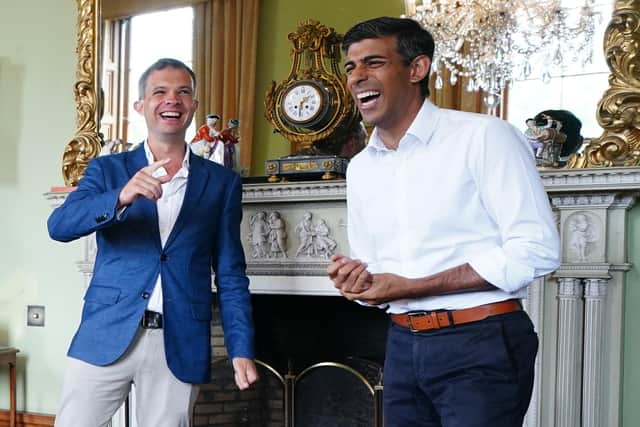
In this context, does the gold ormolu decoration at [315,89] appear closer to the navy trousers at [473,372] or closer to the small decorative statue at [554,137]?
the small decorative statue at [554,137]

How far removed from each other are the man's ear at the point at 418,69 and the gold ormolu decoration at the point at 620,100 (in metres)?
1.06

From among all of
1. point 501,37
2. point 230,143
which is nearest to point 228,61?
point 230,143

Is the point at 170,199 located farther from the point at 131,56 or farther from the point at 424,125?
the point at 131,56

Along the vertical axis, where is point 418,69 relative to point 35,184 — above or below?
above

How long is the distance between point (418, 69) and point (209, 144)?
4.77 feet

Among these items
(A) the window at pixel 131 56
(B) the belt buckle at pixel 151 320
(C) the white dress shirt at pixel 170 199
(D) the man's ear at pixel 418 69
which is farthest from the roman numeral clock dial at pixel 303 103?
(D) the man's ear at pixel 418 69

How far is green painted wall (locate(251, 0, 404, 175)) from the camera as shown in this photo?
9.47 feet

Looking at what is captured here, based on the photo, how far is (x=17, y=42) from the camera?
3.72 meters

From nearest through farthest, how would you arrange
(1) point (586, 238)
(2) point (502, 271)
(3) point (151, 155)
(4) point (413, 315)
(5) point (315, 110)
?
1. (2) point (502, 271)
2. (4) point (413, 315)
3. (3) point (151, 155)
4. (1) point (586, 238)
5. (5) point (315, 110)

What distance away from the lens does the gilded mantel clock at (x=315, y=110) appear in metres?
2.77

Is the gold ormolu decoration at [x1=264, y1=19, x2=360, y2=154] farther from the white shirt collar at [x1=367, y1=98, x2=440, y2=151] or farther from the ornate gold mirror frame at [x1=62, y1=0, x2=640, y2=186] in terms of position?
the white shirt collar at [x1=367, y1=98, x2=440, y2=151]

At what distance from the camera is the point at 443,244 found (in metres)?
1.46

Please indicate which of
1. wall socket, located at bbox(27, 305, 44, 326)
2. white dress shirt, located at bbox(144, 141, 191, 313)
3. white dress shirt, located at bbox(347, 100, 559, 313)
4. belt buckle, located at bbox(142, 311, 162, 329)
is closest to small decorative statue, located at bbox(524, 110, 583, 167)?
white dress shirt, located at bbox(347, 100, 559, 313)

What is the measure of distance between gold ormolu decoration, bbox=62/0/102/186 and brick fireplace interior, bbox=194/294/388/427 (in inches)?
37.0
